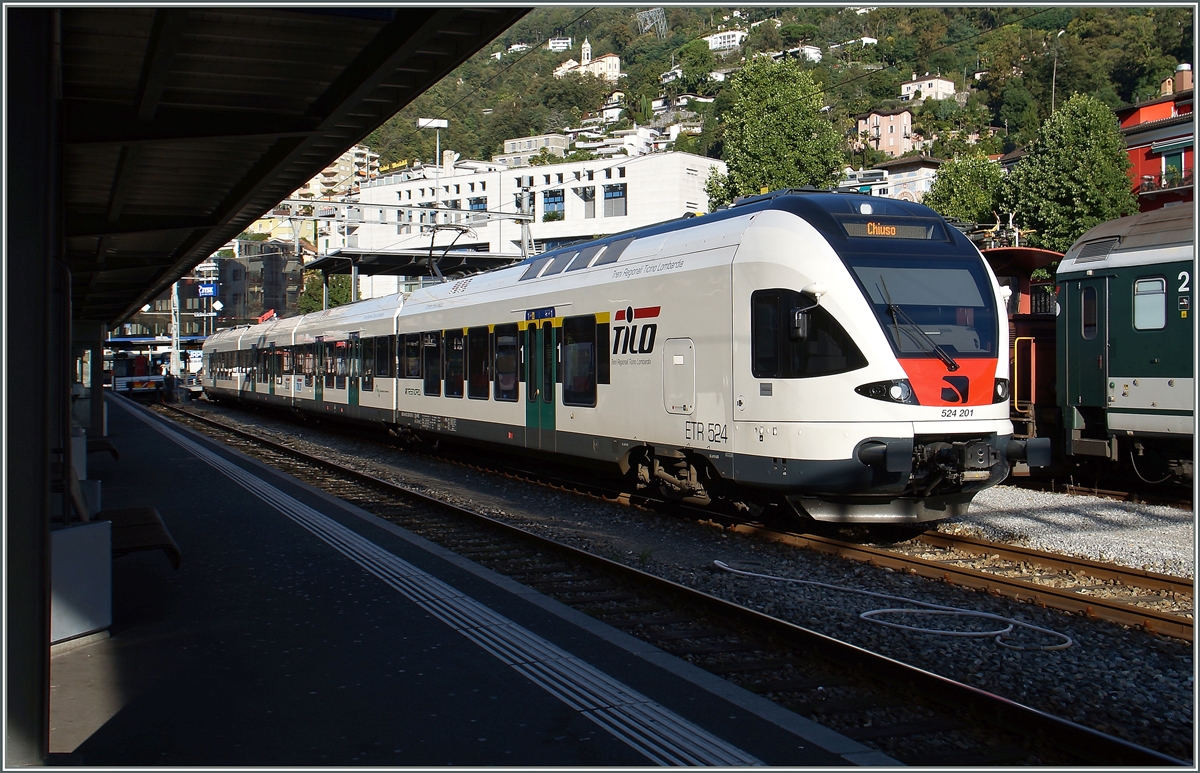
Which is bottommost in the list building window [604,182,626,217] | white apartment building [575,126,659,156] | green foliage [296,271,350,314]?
green foliage [296,271,350,314]

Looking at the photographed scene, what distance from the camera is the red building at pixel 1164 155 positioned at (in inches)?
1700

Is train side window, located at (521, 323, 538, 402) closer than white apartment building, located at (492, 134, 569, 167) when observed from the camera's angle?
Yes

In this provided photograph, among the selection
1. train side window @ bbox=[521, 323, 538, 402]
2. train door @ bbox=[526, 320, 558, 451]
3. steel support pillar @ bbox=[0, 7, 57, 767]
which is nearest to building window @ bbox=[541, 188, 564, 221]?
train side window @ bbox=[521, 323, 538, 402]

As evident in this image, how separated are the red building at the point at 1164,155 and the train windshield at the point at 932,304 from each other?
1503 inches

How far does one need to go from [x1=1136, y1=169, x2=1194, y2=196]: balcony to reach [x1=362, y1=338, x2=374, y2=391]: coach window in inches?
1432

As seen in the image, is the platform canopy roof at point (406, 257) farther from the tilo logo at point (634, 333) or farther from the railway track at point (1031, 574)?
the railway track at point (1031, 574)

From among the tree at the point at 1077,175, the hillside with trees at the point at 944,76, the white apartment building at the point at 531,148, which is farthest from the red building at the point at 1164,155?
the white apartment building at the point at 531,148

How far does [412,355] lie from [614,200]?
59.4 metres

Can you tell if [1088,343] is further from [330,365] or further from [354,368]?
[330,365]

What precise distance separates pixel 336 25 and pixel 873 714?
536cm

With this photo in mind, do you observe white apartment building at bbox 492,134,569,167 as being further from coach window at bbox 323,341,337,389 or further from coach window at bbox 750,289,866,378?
coach window at bbox 750,289,866,378

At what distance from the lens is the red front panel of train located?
8883 millimetres

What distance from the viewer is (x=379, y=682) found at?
542cm

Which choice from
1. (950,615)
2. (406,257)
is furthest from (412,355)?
(950,615)
